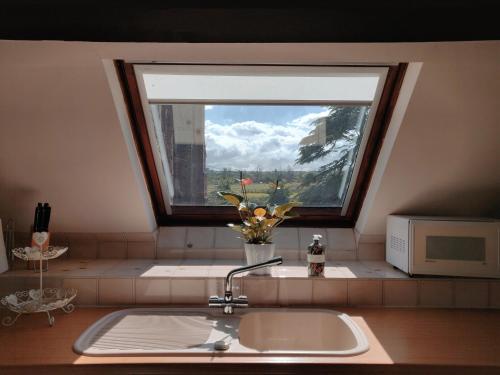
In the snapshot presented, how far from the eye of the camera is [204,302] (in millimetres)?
1977

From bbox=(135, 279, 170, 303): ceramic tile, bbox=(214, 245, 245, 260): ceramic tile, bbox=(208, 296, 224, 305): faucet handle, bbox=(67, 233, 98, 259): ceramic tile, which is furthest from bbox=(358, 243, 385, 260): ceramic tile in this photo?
bbox=(67, 233, 98, 259): ceramic tile

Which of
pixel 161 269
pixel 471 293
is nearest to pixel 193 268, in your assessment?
pixel 161 269

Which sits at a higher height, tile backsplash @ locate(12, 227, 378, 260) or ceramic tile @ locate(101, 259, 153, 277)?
tile backsplash @ locate(12, 227, 378, 260)

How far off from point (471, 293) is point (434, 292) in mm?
170

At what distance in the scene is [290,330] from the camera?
1899mm

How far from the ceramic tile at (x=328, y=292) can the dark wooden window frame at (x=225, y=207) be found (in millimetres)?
586

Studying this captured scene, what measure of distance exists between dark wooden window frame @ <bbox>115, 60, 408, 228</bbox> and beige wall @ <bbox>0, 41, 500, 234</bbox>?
0.46 feet

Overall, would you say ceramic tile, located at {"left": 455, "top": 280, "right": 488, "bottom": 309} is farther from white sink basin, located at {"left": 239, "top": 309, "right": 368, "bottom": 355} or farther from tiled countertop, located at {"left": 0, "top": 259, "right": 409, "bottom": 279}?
white sink basin, located at {"left": 239, "top": 309, "right": 368, "bottom": 355}

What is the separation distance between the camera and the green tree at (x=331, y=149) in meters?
2.22

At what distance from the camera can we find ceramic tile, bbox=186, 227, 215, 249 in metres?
2.43

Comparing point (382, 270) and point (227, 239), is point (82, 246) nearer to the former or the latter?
point (227, 239)
